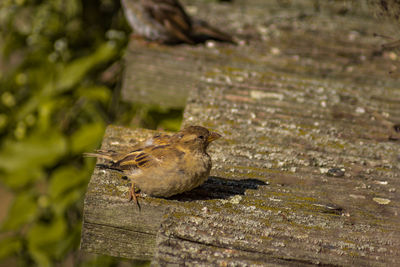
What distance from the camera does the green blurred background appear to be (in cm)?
374

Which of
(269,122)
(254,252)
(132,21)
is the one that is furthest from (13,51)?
(254,252)

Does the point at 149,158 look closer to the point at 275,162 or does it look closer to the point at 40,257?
the point at 275,162

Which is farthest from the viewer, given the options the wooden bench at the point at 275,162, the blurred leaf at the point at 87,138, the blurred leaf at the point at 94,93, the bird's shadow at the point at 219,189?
the blurred leaf at the point at 94,93

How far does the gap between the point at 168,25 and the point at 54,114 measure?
1620 mm

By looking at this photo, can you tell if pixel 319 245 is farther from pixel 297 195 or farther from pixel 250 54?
pixel 250 54

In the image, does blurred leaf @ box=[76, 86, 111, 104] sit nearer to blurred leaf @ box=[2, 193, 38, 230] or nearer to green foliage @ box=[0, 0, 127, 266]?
green foliage @ box=[0, 0, 127, 266]

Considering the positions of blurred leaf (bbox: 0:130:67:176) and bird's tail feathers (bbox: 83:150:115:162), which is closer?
bird's tail feathers (bbox: 83:150:115:162)

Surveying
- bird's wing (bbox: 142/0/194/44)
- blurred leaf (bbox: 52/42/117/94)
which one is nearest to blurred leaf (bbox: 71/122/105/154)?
blurred leaf (bbox: 52/42/117/94)

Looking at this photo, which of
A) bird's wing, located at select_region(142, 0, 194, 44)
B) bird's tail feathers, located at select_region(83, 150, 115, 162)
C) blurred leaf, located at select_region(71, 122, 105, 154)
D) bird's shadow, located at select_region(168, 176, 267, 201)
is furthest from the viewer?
blurred leaf, located at select_region(71, 122, 105, 154)

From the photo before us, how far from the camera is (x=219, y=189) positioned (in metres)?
1.91

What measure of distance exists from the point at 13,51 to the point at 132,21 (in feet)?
4.72

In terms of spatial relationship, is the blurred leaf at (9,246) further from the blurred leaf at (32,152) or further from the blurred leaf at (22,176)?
the blurred leaf at (32,152)

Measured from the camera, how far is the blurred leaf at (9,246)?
363 centimetres

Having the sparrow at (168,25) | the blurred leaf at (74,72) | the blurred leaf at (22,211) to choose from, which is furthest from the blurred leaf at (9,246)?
the sparrow at (168,25)
